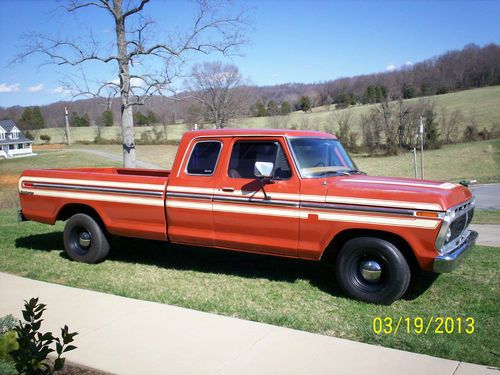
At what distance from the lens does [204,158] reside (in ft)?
21.6

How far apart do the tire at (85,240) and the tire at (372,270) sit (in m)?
3.81

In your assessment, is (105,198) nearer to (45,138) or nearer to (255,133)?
(255,133)

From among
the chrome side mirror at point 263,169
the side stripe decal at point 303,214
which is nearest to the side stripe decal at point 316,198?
the side stripe decal at point 303,214

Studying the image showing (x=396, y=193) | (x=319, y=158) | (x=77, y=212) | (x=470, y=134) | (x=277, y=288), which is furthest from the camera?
(x=470, y=134)

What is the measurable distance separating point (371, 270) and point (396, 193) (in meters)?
0.95

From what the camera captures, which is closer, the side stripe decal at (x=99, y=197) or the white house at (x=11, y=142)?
the side stripe decal at (x=99, y=197)

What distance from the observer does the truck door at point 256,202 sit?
229 inches

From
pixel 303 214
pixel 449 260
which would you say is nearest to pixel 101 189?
pixel 303 214

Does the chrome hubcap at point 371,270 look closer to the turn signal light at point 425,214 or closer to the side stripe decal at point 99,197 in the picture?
the turn signal light at point 425,214

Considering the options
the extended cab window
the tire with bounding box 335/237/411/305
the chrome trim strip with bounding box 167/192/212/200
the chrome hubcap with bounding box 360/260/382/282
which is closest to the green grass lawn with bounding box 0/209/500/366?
the tire with bounding box 335/237/411/305

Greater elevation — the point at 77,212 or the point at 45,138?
the point at 45,138

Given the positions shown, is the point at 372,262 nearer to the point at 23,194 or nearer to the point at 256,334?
the point at 256,334

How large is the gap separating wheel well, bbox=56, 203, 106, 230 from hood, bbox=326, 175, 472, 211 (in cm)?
386

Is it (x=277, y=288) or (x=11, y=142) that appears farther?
(x=11, y=142)
